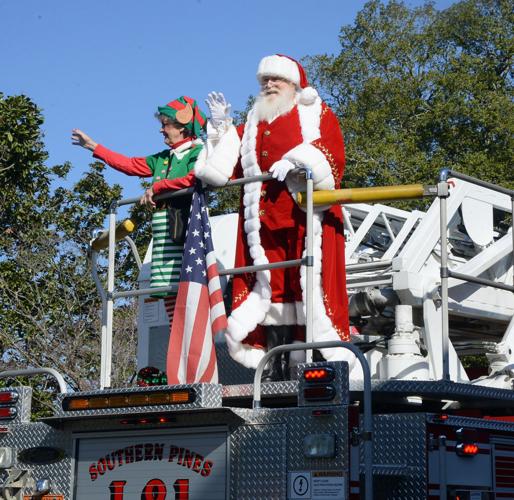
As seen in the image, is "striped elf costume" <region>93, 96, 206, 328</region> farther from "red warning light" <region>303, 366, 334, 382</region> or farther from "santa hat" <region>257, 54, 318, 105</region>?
"red warning light" <region>303, 366, 334, 382</region>

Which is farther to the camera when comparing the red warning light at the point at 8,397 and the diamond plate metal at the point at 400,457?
the red warning light at the point at 8,397

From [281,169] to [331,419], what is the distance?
1.82m

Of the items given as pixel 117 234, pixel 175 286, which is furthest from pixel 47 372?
pixel 117 234

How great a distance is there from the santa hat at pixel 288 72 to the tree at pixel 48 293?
1253 cm

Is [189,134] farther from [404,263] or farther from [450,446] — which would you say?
[450,446]

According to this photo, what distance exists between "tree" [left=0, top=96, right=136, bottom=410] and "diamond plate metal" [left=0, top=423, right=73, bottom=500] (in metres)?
12.8

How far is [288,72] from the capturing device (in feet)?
24.1

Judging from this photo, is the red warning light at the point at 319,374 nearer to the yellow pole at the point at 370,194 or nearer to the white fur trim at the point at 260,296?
the white fur trim at the point at 260,296

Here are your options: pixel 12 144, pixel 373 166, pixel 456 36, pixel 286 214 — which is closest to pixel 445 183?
pixel 286 214

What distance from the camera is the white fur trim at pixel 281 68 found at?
7.36 m

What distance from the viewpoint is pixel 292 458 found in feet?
18.7

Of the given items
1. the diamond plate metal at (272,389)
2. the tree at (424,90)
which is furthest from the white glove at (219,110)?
the tree at (424,90)

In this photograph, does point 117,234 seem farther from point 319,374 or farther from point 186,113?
point 319,374

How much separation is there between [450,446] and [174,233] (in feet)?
8.66
